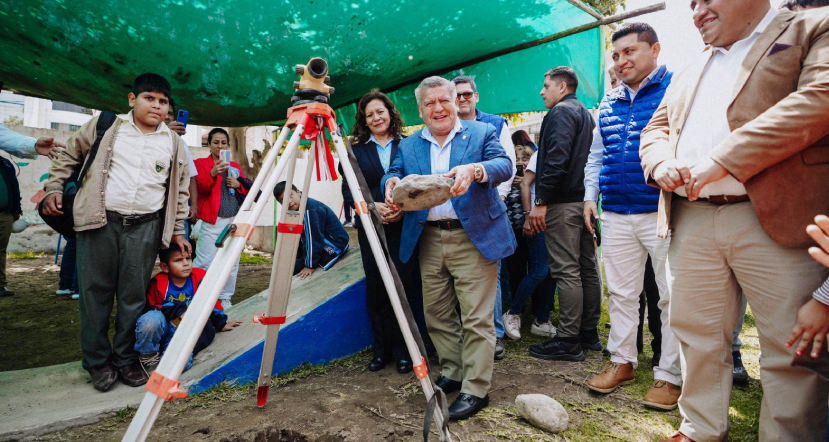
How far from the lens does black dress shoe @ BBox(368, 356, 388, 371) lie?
3021mm

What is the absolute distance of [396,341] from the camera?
3115 millimetres

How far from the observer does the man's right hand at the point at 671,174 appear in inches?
59.8

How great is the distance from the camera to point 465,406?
2.31 metres

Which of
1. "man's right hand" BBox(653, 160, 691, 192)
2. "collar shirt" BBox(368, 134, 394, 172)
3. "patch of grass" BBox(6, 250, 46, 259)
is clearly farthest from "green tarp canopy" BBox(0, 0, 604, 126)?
"patch of grass" BBox(6, 250, 46, 259)

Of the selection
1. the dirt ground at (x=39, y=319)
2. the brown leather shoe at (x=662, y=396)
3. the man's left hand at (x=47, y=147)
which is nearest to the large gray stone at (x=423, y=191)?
the brown leather shoe at (x=662, y=396)

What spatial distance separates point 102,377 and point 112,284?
0.54 m

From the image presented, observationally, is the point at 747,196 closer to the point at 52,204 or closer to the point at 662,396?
the point at 662,396

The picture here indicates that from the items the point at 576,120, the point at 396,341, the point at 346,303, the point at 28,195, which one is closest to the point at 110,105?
the point at 346,303

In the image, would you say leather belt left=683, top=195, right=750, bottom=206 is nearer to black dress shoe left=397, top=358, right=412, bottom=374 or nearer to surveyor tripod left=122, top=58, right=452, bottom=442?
surveyor tripod left=122, top=58, right=452, bottom=442

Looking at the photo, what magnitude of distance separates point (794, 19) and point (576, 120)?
1.73 m

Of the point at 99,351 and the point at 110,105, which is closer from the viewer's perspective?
the point at 99,351

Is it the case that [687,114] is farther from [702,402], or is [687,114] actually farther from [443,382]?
[443,382]

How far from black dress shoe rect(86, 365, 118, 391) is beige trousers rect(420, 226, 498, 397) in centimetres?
192

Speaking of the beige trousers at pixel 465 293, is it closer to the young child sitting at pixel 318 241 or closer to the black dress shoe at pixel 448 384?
the black dress shoe at pixel 448 384
